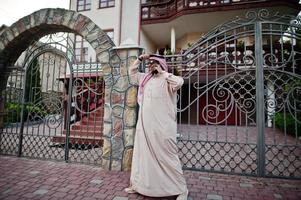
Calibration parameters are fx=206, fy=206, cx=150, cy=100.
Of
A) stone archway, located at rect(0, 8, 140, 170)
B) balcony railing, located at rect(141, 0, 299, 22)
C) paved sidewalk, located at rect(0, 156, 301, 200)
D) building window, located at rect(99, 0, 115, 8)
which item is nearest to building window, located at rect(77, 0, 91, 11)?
building window, located at rect(99, 0, 115, 8)

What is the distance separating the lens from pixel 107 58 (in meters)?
3.95

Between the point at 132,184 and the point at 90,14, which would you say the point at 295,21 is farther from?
the point at 90,14

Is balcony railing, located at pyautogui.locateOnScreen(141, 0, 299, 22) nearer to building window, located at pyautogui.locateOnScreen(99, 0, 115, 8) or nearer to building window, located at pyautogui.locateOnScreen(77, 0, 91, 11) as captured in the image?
building window, located at pyautogui.locateOnScreen(99, 0, 115, 8)

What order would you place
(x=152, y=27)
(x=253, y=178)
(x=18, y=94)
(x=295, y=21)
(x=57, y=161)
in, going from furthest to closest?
(x=152, y=27), (x=18, y=94), (x=57, y=161), (x=295, y=21), (x=253, y=178)

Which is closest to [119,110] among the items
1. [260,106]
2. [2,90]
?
[260,106]

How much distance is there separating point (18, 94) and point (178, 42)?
10.1 meters

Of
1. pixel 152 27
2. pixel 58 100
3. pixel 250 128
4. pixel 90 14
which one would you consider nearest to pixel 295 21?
pixel 58 100

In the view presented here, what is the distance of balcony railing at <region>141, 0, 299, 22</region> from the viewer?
977cm

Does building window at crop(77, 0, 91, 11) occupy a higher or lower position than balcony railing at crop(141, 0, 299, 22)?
higher

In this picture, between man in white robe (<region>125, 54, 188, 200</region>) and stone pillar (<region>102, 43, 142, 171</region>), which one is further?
stone pillar (<region>102, 43, 142, 171</region>)

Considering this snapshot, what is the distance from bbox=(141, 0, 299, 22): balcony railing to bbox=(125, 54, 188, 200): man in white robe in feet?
28.7

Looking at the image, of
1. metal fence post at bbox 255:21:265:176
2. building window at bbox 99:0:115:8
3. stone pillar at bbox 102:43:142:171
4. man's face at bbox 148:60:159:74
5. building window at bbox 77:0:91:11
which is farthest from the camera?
building window at bbox 77:0:91:11

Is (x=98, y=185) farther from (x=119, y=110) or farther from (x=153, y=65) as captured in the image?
(x=153, y=65)

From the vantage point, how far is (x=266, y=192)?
2895 millimetres
